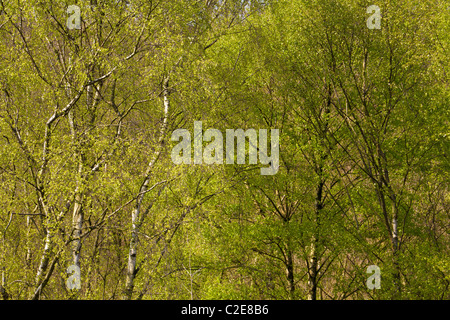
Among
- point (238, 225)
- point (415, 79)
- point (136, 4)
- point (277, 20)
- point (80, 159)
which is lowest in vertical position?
point (238, 225)

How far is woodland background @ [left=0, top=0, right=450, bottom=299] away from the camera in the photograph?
12.1 m

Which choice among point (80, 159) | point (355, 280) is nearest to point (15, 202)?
point (80, 159)

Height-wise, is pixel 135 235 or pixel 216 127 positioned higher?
pixel 216 127

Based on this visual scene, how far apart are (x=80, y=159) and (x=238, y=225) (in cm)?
653

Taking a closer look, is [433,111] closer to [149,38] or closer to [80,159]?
[149,38]

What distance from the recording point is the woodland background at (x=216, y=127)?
12.1 m

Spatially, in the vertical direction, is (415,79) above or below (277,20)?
below

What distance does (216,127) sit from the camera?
54.3 feet

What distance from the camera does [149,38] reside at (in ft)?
45.0

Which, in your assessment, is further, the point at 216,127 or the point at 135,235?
the point at 216,127

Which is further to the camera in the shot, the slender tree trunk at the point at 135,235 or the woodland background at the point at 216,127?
the slender tree trunk at the point at 135,235

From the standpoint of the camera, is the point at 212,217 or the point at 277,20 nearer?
the point at 212,217
